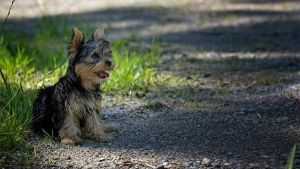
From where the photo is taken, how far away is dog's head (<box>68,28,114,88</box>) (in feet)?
19.3

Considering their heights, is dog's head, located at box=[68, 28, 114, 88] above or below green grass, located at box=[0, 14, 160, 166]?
above

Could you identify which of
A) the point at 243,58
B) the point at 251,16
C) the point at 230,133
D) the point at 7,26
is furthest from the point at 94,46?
the point at 251,16

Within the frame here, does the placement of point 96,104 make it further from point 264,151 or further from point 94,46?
point 264,151

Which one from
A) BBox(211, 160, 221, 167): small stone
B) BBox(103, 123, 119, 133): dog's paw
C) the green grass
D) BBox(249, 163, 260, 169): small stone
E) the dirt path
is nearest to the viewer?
BBox(249, 163, 260, 169): small stone

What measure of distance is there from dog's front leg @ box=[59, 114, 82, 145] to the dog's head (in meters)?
0.35

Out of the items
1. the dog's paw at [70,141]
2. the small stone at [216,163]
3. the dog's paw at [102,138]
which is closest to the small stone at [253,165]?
the small stone at [216,163]

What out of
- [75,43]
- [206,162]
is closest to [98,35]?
[75,43]

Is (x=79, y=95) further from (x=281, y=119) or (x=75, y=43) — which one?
(x=281, y=119)

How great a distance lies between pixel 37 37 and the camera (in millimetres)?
11109

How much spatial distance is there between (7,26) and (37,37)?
7.10 ft

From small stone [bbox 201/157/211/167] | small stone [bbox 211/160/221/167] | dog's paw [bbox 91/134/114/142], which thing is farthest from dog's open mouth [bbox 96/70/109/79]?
small stone [bbox 211/160/221/167]

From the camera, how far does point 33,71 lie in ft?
29.7

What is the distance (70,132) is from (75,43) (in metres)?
0.85

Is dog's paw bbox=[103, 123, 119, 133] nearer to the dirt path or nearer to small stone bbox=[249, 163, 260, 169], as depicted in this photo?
the dirt path
